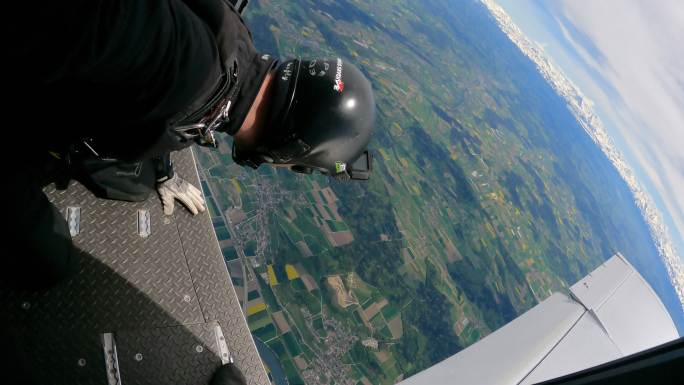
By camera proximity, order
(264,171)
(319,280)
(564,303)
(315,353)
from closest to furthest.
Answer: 1. (564,303)
2. (315,353)
3. (319,280)
4. (264,171)

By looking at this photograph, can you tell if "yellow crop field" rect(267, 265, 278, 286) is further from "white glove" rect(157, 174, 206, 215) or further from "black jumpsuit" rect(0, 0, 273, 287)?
"black jumpsuit" rect(0, 0, 273, 287)

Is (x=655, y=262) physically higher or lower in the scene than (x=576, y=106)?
lower

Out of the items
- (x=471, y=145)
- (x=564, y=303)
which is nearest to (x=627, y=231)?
(x=471, y=145)

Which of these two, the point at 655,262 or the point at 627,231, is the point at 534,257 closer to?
the point at 655,262

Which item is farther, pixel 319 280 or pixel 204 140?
pixel 319 280

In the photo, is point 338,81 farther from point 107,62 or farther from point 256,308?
point 256,308

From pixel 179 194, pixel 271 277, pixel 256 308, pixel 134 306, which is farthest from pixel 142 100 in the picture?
pixel 271 277
